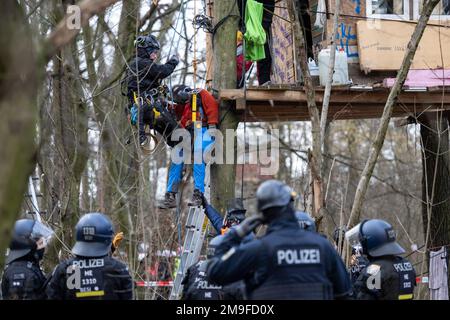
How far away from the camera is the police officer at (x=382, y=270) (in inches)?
306

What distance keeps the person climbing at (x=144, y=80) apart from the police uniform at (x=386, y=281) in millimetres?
4492

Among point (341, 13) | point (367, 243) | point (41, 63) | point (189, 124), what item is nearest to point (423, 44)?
point (341, 13)

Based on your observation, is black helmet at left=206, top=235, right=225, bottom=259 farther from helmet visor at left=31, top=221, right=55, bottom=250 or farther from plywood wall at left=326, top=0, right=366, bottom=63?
plywood wall at left=326, top=0, right=366, bottom=63

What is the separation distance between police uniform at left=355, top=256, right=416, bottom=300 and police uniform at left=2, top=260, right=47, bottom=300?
2.87 meters

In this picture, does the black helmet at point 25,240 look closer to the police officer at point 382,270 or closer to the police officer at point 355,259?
the police officer at point 382,270

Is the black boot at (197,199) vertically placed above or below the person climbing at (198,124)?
below

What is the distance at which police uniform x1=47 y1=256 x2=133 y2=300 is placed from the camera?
7.36 metres

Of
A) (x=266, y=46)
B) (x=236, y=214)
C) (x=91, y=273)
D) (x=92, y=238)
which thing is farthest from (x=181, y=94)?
(x=91, y=273)

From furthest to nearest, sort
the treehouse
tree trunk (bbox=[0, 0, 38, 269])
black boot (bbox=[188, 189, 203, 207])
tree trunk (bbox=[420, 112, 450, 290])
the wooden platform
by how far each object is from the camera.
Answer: tree trunk (bbox=[420, 112, 450, 290]) → the treehouse → the wooden platform → black boot (bbox=[188, 189, 203, 207]) → tree trunk (bbox=[0, 0, 38, 269])

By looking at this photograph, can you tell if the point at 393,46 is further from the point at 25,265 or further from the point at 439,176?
the point at 25,265

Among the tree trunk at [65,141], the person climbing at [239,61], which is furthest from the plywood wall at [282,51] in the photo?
the tree trunk at [65,141]

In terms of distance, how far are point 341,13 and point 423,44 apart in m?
1.34

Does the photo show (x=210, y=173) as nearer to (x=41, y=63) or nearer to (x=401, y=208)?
(x=41, y=63)

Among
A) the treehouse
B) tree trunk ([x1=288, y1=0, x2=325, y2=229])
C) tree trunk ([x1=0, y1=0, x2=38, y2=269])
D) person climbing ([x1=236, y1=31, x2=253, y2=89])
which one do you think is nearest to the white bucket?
the treehouse
